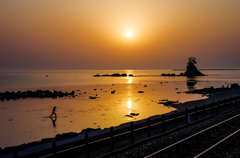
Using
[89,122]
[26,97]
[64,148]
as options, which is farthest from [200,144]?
[26,97]

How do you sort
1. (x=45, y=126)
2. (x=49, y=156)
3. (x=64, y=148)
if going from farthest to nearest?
(x=45, y=126) < (x=64, y=148) < (x=49, y=156)

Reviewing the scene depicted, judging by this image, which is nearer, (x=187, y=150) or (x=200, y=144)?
(x=187, y=150)

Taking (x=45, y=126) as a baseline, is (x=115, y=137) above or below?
above

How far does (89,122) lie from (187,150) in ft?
72.8

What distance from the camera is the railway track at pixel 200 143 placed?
11530mm

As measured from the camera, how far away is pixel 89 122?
32.8 meters

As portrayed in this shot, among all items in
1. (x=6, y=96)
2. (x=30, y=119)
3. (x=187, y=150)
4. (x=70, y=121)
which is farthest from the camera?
(x=6, y=96)

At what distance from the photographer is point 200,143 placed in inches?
534

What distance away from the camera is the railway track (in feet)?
37.8

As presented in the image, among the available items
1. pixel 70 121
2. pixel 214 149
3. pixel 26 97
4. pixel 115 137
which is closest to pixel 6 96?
pixel 26 97

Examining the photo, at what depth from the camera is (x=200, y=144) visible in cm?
1337

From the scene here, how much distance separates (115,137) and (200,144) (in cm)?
→ 503

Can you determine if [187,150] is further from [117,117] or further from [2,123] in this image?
[2,123]

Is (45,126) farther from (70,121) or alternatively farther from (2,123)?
(2,123)
